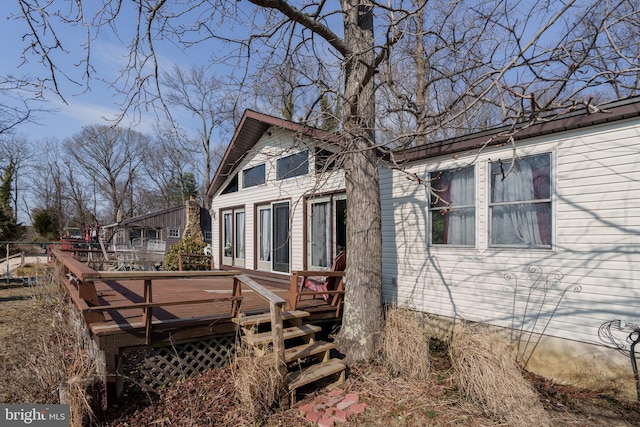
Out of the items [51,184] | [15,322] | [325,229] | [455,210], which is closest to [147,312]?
[325,229]

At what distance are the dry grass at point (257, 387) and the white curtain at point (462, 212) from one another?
347cm

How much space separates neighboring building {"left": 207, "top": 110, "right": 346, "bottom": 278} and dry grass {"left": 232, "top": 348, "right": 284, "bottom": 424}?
3.03 meters

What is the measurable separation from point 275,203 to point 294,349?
519cm

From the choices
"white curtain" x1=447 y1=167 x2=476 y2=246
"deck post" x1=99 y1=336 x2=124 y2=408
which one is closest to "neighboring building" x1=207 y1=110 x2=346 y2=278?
"white curtain" x1=447 y1=167 x2=476 y2=246

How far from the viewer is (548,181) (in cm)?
450

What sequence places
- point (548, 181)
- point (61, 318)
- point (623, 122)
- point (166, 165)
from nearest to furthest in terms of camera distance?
1. point (623, 122)
2. point (548, 181)
3. point (61, 318)
4. point (166, 165)

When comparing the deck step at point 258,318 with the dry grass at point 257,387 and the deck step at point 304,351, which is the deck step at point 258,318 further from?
the dry grass at point 257,387

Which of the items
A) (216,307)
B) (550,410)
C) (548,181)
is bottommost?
(550,410)

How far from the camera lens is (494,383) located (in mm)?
3475

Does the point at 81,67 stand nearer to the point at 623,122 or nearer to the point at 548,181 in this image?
the point at 548,181


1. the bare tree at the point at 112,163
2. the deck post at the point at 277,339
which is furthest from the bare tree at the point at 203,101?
the bare tree at the point at 112,163

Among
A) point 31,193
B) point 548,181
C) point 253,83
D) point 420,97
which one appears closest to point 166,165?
point 31,193

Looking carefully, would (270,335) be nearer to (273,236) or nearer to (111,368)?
(111,368)

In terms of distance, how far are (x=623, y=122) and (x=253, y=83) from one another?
4.93 metres
